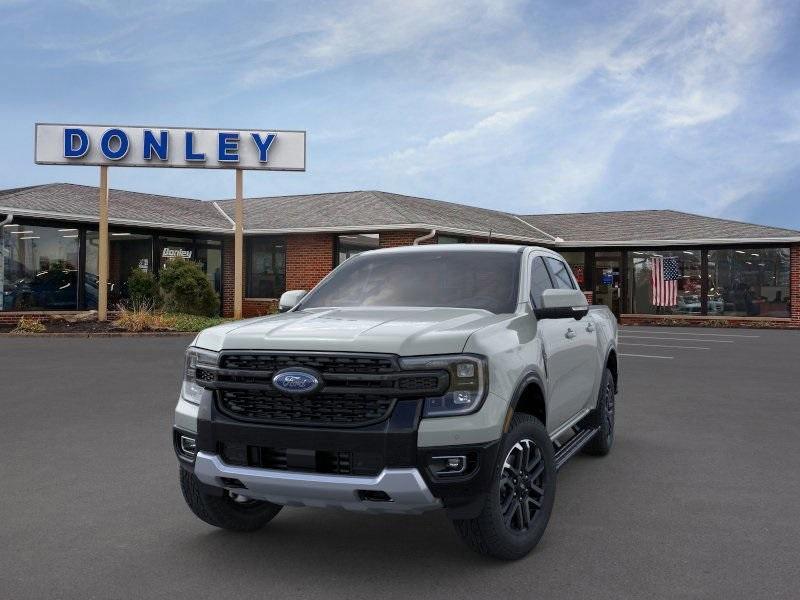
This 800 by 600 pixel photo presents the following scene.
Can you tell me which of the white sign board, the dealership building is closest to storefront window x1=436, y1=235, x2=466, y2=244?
the dealership building

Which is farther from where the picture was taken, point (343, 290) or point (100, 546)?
point (343, 290)

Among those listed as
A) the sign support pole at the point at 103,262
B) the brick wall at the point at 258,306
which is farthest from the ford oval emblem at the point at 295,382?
the brick wall at the point at 258,306

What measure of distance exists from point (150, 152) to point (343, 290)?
19.7 metres

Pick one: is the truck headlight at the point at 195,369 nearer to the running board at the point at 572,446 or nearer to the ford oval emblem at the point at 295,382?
the ford oval emblem at the point at 295,382

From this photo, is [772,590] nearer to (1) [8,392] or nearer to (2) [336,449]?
(2) [336,449]

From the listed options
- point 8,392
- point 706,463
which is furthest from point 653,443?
point 8,392

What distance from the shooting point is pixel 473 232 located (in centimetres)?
2656

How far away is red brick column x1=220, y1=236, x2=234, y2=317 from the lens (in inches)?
1141

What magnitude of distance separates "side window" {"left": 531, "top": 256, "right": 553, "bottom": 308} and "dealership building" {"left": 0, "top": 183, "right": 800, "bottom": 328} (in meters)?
18.8

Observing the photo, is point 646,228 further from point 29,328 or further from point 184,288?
point 29,328

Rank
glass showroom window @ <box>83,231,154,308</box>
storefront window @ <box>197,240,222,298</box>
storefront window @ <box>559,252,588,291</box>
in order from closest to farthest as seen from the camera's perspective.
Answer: glass showroom window @ <box>83,231,154,308</box> < storefront window @ <box>197,240,222,298</box> < storefront window @ <box>559,252,588,291</box>

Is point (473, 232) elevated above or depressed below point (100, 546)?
above

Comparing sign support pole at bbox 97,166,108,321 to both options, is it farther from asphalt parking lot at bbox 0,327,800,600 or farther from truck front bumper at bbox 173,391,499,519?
truck front bumper at bbox 173,391,499,519

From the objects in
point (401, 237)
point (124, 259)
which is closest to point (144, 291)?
point (124, 259)
